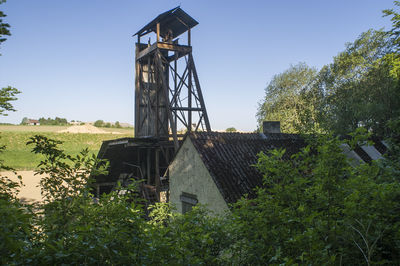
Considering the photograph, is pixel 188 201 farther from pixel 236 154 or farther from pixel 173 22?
pixel 173 22

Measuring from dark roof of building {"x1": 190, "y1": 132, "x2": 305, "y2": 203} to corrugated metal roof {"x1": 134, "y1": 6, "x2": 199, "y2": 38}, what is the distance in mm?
7392

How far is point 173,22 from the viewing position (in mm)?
15023

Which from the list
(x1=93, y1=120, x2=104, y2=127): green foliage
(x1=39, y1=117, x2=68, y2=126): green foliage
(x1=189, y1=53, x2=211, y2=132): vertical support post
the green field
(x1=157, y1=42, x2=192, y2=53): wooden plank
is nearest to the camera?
(x1=189, y1=53, x2=211, y2=132): vertical support post

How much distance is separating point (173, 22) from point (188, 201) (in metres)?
9.87

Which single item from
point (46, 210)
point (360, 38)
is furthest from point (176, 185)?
point (360, 38)

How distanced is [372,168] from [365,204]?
701mm

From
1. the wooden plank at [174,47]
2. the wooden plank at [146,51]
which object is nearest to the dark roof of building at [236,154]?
the wooden plank at [174,47]

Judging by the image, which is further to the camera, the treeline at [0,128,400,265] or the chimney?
the chimney

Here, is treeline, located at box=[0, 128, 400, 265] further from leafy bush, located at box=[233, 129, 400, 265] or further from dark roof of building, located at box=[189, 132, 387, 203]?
dark roof of building, located at box=[189, 132, 387, 203]

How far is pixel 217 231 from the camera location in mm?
3787

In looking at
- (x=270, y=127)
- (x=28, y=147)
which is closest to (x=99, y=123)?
(x=28, y=147)

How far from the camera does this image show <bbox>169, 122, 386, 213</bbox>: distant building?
26.3 feet

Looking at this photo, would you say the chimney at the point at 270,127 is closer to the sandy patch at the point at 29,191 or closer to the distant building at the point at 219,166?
the distant building at the point at 219,166

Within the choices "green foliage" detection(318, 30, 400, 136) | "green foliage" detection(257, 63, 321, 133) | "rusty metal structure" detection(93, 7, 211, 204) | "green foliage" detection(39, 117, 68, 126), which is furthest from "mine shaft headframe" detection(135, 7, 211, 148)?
"green foliage" detection(39, 117, 68, 126)
